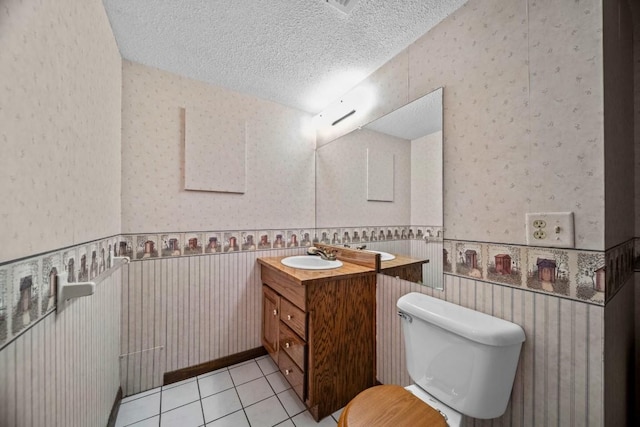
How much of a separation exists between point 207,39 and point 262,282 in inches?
66.4

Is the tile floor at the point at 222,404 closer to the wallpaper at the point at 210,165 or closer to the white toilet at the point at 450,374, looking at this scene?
the white toilet at the point at 450,374

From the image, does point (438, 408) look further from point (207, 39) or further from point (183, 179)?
point (207, 39)

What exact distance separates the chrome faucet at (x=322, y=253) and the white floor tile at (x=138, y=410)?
1.39 m

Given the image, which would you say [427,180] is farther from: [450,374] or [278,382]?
[278,382]

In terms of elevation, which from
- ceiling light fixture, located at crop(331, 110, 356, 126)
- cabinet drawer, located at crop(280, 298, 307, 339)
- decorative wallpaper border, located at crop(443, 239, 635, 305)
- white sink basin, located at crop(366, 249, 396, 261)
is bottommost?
cabinet drawer, located at crop(280, 298, 307, 339)

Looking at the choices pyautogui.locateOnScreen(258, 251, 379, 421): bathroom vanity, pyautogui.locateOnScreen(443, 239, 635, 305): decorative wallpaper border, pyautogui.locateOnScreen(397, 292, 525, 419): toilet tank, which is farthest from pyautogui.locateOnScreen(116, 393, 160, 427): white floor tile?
pyautogui.locateOnScreen(443, 239, 635, 305): decorative wallpaper border

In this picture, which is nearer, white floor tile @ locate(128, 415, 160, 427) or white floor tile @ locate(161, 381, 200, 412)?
white floor tile @ locate(128, 415, 160, 427)

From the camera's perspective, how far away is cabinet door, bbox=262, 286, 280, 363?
5.68ft

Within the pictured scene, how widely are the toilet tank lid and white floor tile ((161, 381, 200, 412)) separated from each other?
57.6 inches

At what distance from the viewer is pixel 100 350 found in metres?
1.15

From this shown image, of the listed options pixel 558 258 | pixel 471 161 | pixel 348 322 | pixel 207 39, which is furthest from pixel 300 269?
pixel 207 39

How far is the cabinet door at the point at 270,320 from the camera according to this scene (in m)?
1.73

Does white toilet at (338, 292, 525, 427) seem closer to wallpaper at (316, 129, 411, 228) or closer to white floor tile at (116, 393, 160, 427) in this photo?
wallpaper at (316, 129, 411, 228)

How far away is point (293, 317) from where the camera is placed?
1499 mm
